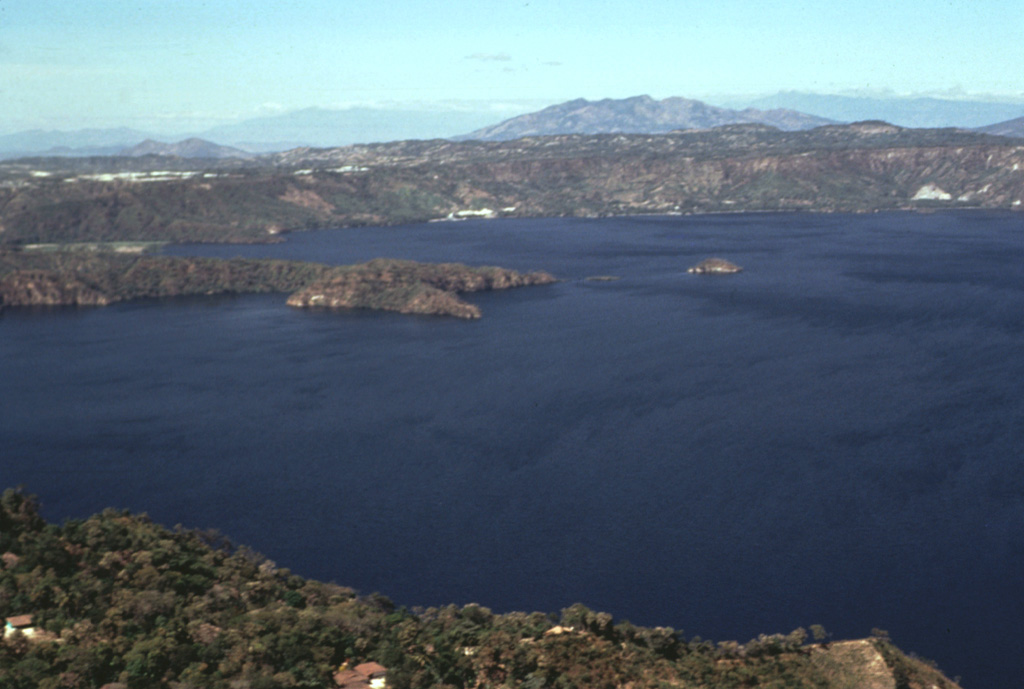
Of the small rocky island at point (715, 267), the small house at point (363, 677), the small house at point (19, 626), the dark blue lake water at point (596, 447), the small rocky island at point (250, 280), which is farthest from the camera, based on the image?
the small rocky island at point (715, 267)

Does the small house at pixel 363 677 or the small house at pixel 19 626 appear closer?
the small house at pixel 363 677

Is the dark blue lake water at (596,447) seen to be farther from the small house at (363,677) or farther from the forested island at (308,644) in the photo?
the small house at (363,677)

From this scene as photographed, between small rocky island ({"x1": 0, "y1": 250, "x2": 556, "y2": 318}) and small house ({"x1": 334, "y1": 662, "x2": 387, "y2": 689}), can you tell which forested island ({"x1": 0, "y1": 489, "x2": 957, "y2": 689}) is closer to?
small house ({"x1": 334, "y1": 662, "x2": 387, "y2": 689})

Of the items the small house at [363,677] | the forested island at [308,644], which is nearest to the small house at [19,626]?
the forested island at [308,644]

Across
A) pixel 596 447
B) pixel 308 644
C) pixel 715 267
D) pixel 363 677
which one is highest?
pixel 308 644

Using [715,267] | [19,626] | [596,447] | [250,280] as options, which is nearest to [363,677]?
[19,626]

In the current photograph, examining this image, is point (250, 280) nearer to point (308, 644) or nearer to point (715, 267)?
point (715, 267)
